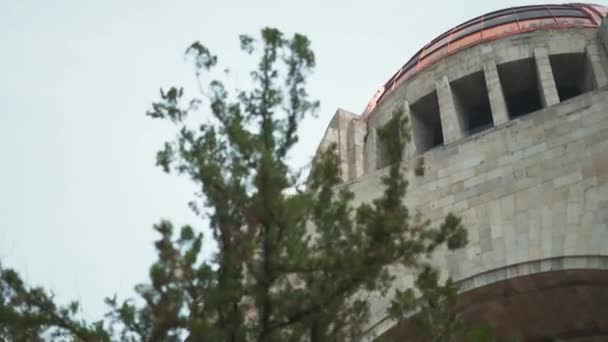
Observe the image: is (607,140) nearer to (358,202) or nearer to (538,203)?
(538,203)

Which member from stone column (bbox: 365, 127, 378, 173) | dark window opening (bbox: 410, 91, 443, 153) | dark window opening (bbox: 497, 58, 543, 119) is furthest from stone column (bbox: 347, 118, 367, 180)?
dark window opening (bbox: 497, 58, 543, 119)

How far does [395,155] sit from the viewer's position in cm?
661

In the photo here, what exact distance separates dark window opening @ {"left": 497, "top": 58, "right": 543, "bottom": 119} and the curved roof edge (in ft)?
3.19

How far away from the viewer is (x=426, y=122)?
65.2 ft

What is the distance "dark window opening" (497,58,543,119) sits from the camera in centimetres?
1859

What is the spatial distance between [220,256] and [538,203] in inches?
214

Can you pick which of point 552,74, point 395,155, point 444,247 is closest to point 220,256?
point 395,155

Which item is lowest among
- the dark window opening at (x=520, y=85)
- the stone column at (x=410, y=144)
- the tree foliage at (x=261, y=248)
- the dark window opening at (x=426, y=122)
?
the tree foliage at (x=261, y=248)

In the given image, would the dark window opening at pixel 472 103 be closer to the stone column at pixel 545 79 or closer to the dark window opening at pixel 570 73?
the stone column at pixel 545 79

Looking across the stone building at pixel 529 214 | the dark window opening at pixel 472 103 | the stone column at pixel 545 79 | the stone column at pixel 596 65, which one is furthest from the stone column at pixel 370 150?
the stone building at pixel 529 214

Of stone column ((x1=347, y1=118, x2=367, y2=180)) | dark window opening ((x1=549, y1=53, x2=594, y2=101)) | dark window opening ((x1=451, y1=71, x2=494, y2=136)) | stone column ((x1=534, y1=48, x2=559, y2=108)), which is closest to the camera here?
stone column ((x1=534, y1=48, x2=559, y2=108))

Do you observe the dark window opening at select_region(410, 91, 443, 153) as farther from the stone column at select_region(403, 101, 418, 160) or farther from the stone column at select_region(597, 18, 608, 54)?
the stone column at select_region(597, 18, 608, 54)

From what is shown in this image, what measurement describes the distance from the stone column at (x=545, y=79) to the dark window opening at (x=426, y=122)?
2.51 metres

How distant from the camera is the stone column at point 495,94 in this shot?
17.0m
